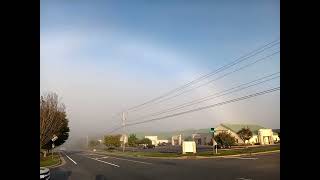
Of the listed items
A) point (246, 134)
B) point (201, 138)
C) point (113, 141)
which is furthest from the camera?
Result: point (113, 141)

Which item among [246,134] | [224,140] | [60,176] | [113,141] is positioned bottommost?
[113,141]

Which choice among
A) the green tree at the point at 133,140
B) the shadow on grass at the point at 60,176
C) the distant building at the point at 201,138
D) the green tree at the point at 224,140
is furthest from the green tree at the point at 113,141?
the shadow on grass at the point at 60,176

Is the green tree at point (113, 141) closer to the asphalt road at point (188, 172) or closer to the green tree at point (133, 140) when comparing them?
the green tree at point (133, 140)

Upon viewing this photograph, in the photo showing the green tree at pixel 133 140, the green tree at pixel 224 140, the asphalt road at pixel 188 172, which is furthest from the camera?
the green tree at pixel 133 140

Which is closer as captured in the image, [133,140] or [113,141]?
[113,141]

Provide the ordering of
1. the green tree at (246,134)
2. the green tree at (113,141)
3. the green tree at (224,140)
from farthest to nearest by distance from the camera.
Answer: the green tree at (113,141) → the green tree at (246,134) → the green tree at (224,140)

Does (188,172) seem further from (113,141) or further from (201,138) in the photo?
(113,141)

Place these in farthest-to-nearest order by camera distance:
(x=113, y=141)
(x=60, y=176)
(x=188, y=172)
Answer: (x=113, y=141) < (x=60, y=176) < (x=188, y=172)

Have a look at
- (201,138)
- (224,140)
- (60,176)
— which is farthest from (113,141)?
(60,176)

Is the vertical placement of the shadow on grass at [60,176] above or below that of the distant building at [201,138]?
above

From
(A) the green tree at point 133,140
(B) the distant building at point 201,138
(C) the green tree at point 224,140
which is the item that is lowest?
(A) the green tree at point 133,140
